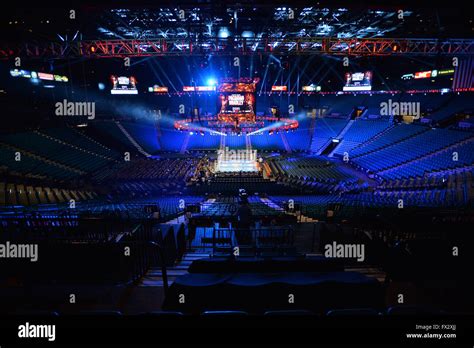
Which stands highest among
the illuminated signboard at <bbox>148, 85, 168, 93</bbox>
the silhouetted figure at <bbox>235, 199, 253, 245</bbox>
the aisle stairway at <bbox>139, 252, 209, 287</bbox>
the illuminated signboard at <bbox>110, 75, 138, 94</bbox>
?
the illuminated signboard at <bbox>148, 85, 168, 93</bbox>

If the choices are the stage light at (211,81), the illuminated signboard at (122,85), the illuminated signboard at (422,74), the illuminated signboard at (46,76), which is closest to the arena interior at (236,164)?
the illuminated signboard at (122,85)

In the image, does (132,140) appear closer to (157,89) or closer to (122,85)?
(122,85)

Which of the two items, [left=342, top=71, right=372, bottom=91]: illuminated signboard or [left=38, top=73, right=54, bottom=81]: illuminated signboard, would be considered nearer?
[left=38, top=73, right=54, bottom=81]: illuminated signboard

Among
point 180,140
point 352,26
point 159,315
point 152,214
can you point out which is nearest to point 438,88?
point 352,26

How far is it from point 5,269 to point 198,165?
22.5m

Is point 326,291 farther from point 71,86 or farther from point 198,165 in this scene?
point 71,86

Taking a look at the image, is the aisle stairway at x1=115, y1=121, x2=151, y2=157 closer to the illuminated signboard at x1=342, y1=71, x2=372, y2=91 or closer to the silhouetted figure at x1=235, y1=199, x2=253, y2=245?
the illuminated signboard at x1=342, y1=71, x2=372, y2=91

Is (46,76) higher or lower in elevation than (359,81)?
lower

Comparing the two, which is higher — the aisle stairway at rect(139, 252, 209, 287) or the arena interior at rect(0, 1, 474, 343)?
the arena interior at rect(0, 1, 474, 343)

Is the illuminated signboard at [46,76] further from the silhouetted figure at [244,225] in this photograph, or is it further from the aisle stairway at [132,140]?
the silhouetted figure at [244,225]

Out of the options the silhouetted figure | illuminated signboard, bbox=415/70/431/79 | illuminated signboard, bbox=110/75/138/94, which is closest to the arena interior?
the silhouetted figure

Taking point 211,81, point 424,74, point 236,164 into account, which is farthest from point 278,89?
point 424,74

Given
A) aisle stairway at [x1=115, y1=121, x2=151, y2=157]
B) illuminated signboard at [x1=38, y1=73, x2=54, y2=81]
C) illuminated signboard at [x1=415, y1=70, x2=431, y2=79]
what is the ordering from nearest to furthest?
illuminated signboard at [x1=38, y1=73, x2=54, y2=81], illuminated signboard at [x1=415, y1=70, x2=431, y2=79], aisle stairway at [x1=115, y1=121, x2=151, y2=157]

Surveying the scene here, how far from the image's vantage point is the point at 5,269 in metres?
5.09
